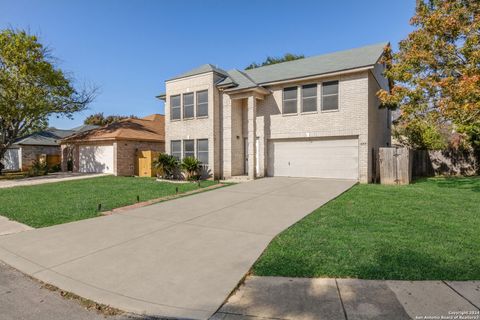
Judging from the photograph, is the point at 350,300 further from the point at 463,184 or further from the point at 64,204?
the point at 463,184

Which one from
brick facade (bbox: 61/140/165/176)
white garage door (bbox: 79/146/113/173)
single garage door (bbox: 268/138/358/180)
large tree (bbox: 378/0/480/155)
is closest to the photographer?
large tree (bbox: 378/0/480/155)

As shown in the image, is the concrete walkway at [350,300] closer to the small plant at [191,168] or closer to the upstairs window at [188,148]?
the small plant at [191,168]

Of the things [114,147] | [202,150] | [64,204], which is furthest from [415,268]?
[114,147]

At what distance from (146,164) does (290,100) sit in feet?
37.3

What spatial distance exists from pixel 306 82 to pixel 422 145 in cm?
1274

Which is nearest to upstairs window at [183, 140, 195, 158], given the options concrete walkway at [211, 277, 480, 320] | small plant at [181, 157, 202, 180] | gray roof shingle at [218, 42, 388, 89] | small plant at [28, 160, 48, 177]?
small plant at [181, 157, 202, 180]

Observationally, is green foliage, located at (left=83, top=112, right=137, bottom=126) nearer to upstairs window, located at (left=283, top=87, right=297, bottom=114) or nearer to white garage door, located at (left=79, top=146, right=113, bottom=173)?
white garage door, located at (left=79, top=146, right=113, bottom=173)

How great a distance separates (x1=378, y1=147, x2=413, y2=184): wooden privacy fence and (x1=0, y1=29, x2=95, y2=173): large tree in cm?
2386

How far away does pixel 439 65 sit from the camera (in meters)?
12.7

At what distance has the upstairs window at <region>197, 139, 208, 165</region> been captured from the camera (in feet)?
57.8

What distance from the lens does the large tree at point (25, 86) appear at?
20.2 m

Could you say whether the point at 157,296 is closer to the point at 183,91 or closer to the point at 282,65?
the point at 183,91

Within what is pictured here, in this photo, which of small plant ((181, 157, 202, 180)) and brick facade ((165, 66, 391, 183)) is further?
small plant ((181, 157, 202, 180))

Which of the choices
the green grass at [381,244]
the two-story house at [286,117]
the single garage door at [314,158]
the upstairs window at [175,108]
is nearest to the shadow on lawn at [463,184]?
the two-story house at [286,117]
